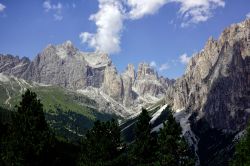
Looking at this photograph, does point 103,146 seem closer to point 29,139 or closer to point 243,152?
point 29,139

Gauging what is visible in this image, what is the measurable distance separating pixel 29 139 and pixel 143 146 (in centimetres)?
1647

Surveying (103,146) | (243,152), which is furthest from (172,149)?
(103,146)

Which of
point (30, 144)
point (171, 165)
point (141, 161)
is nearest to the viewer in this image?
point (30, 144)

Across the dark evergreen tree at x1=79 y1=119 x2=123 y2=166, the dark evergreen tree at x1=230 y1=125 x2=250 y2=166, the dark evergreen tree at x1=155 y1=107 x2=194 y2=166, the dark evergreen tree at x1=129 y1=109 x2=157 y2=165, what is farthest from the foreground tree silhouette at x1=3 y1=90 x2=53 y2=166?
the dark evergreen tree at x1=230 y1=125 x2=250 y2=166

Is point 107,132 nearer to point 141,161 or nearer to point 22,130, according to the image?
point 141,161

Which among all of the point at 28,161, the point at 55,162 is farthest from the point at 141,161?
the point at 28,161

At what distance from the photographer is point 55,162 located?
52469 mm

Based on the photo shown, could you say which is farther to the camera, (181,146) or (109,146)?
(109,146)

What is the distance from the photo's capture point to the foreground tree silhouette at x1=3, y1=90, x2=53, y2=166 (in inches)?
1977

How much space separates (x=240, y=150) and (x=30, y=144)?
86.5 ft

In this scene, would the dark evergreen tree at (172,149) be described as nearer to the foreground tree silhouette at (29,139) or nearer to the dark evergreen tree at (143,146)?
the dark evergreen tree at (143,146)

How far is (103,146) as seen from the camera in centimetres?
6300

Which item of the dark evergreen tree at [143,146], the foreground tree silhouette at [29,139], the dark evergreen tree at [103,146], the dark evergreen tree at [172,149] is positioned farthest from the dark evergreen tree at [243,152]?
the foreground tree silhouette at [29,139]

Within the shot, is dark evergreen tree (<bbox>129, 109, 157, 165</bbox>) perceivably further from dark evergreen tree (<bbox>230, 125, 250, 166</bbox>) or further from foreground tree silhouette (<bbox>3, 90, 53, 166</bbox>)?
foreground tree silhouette (<bbox>3, 90, 53, 166</bbox>)
